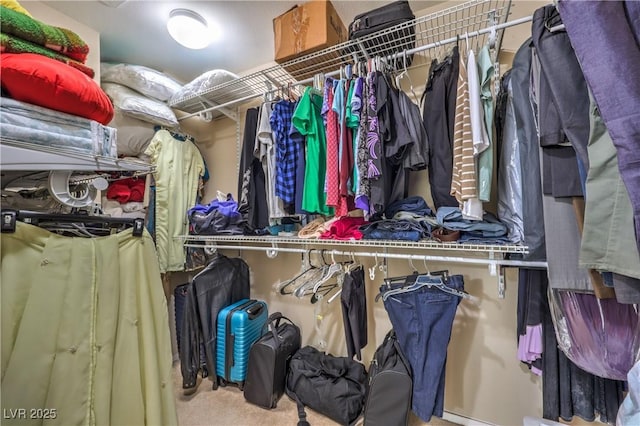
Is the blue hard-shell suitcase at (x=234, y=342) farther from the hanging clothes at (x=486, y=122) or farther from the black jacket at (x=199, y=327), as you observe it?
the hanging clothes at (x=486, y=122)

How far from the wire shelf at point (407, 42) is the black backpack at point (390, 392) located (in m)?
1.47

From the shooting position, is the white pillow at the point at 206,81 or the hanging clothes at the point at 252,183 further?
the white pillow at the point at 206,81

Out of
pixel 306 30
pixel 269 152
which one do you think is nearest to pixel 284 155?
pixel 269 152

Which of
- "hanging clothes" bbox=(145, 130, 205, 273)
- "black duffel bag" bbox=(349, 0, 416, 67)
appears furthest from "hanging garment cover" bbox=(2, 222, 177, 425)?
"black duffel bag" bbox=(349, 0, 416, 67)

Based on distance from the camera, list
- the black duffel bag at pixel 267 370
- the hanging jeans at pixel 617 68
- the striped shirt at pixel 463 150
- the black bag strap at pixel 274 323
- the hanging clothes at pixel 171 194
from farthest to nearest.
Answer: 1. the hanging clothes at pixel 171 194
2. the black bag strap at pixel 274 323
3. the black duffel bag at pixel 267 370
4. the striped shirt at pixel 463 150
5. the hanging jeans at pixel 617 68

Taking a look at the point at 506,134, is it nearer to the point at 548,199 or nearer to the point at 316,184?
the point at 548,199

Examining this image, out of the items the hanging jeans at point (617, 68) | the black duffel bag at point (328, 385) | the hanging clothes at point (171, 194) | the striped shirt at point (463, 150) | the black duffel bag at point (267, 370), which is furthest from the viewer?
the hanging clothes at point (171, 194)

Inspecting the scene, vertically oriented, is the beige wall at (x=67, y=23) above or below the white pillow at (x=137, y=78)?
above

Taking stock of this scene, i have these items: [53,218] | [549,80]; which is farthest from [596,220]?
[53,218]

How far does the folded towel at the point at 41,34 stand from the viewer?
24.9 inches

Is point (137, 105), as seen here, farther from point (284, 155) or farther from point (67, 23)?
point (284, 155)

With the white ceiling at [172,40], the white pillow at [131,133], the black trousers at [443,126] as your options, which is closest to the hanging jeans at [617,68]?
the black trousers at [443,126]

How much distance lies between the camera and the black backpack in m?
1.12

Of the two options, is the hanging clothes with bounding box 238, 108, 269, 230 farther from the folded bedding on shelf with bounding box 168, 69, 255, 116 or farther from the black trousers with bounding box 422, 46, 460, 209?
the black trousers with bounding box 422, 46, 460, 209
